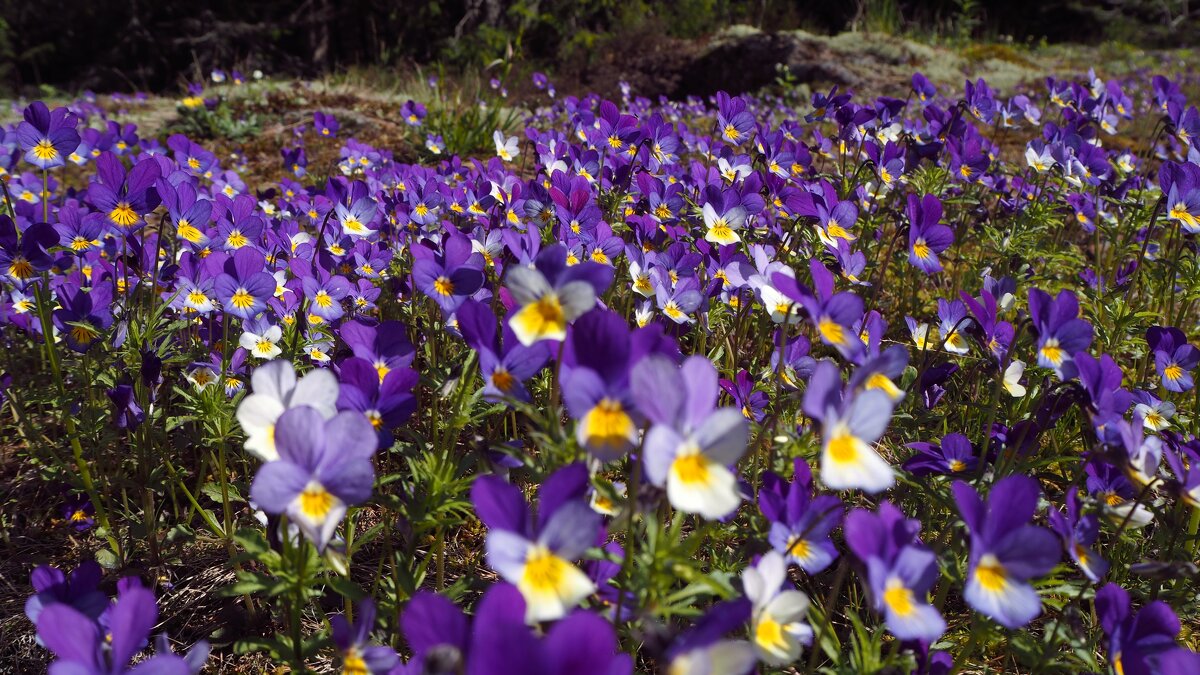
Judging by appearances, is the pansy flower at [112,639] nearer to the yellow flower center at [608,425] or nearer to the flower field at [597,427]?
the flower field at [597,427]

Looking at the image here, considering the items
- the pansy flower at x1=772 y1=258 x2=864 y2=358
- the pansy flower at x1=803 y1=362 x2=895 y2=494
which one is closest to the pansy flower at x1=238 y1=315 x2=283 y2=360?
the pansy flower at x1=772 y1=258 x2=864 y2=358

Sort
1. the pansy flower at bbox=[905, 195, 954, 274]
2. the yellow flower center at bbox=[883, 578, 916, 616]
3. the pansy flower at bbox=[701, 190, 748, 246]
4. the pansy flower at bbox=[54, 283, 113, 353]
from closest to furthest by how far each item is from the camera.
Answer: the yellow flower center at bbox=[883, 578, 916, 616] → the pansy flower at bbox=[54, 283, 113, 353] → the pansy flower at bbox=[905, 195, 954, 274] → the pansy flower at bbox=[701, 190, 748, 246]

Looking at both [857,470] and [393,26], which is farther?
[393,26]

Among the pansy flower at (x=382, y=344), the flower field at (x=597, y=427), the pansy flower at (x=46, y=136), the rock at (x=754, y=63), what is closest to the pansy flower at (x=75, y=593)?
the flower field at (x=597, y=427)

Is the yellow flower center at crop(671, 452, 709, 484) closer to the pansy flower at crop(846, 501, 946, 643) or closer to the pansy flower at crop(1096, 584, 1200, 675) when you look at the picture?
the pansy flower at crop(846, 501, 946, 643)

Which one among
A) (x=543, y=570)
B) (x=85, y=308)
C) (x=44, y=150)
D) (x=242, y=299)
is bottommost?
(x=85, y=308)

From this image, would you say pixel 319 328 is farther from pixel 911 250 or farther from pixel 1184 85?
pixel 1184 85

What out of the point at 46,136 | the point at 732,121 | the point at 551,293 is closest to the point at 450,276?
the point at 551,293

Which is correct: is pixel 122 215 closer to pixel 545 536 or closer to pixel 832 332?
pixel 545 536
